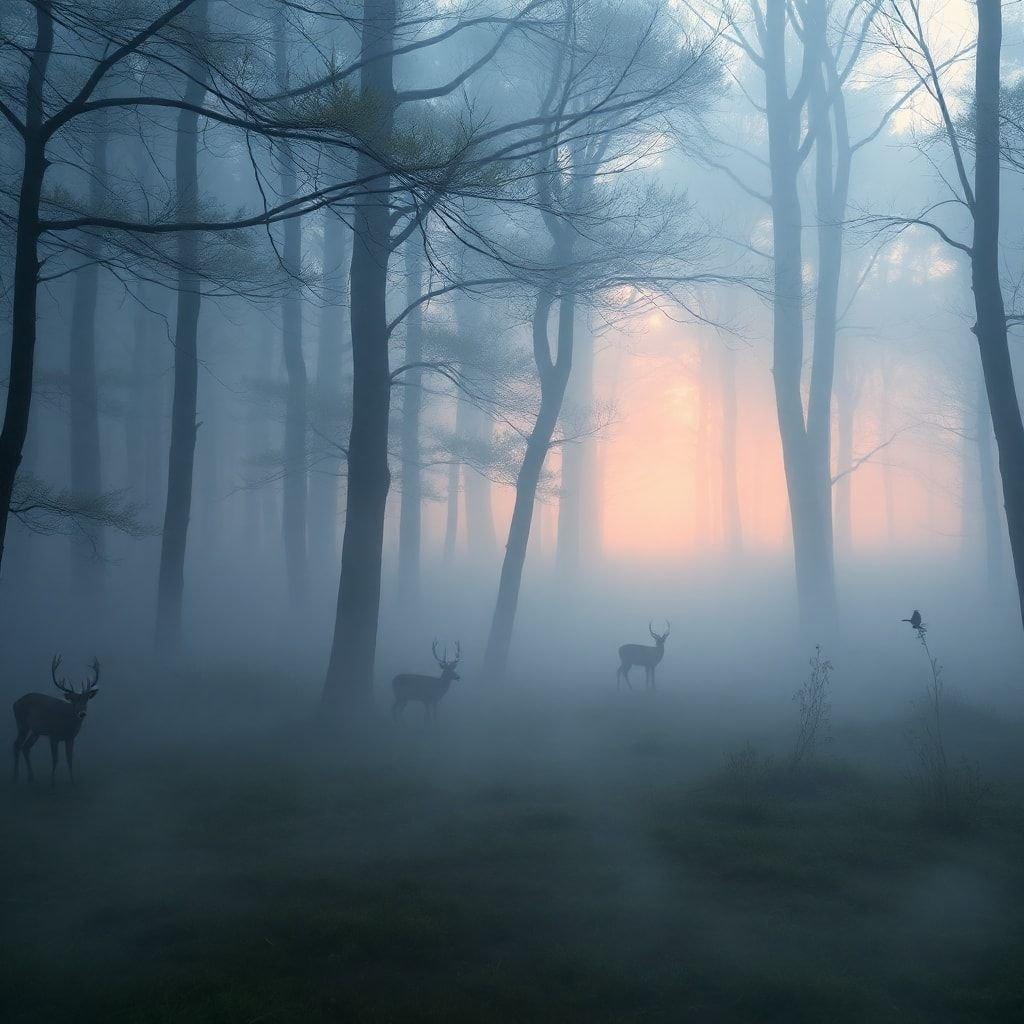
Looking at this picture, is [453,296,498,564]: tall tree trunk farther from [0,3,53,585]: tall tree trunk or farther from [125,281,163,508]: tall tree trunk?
[0,3,53,585]: tall tree trunk

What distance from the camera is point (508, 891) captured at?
5.88 meters

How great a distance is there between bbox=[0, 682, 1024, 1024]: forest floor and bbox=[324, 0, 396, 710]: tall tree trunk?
1.89 m

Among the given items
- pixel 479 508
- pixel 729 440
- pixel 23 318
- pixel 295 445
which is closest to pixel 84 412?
pixel 295 445

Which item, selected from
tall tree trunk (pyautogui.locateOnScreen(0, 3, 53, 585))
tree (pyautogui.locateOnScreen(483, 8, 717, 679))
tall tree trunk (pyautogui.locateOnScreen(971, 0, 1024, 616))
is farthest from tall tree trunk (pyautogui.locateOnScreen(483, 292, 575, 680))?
tall tree trunk (pyautogui.locateOnScreen(0, 3, 53, 585))

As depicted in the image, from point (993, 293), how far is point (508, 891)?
27.7 feet

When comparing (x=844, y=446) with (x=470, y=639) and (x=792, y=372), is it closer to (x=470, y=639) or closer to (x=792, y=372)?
(x=792, y=372)

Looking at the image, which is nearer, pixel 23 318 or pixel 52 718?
pixel 23 318

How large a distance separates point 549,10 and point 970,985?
13018mm

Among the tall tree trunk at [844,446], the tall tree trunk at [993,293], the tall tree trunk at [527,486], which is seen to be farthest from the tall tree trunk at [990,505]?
the tall tree trunk at [993,293]

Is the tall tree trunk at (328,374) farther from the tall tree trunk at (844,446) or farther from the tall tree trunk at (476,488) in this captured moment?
the tall tree trunk at (844,446)

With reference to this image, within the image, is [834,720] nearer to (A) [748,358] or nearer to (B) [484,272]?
(B) [484,272]

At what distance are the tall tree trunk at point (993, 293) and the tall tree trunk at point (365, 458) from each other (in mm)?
7301

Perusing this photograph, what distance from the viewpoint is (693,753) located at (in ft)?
33.0

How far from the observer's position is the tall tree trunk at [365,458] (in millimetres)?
11281
